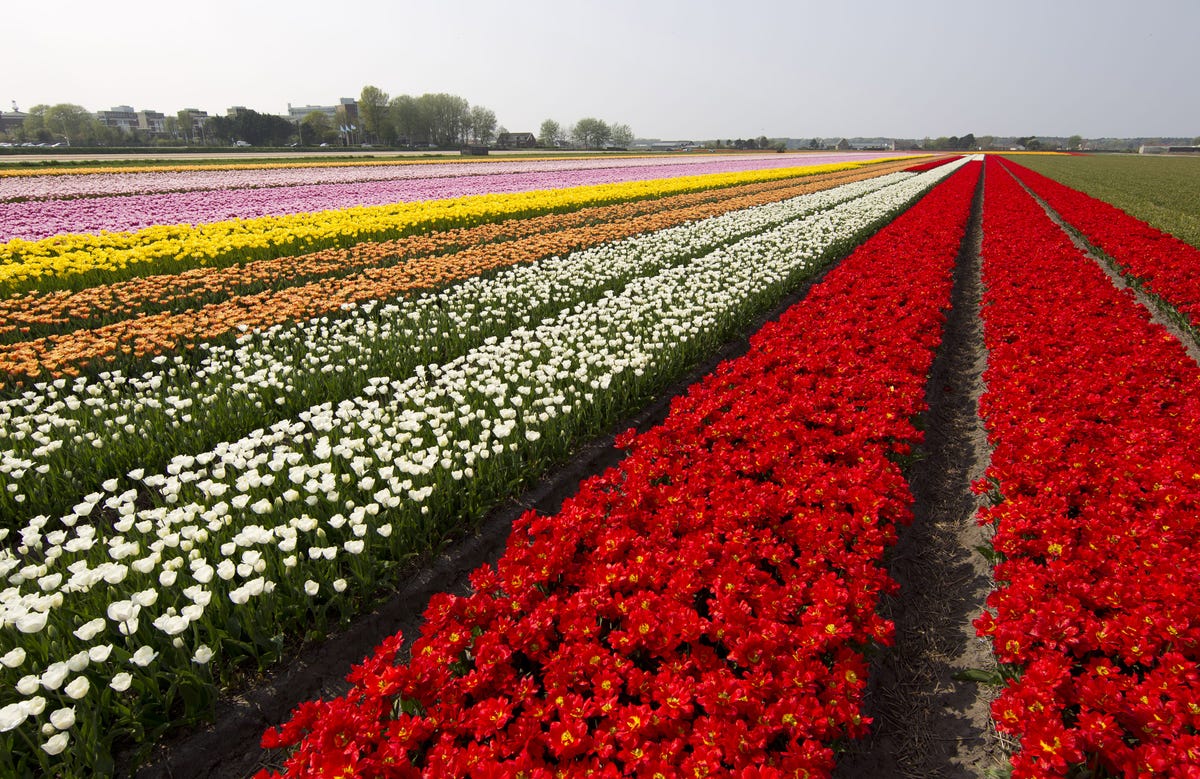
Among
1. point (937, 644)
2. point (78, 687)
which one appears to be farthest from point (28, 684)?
point (937, 644)

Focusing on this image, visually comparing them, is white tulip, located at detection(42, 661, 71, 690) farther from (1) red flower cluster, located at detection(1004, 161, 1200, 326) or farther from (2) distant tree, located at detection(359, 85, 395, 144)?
(2) distant tree, located at detection(359, 85, 395, 144)

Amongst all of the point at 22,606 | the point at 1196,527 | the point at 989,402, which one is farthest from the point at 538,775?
the point at 989,402

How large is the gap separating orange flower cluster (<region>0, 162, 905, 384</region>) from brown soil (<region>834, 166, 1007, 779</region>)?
8545mm

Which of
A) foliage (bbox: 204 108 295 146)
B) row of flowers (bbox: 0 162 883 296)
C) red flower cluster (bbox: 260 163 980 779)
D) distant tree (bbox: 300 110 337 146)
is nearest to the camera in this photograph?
red flower cluster (bbox: 260 163 980 779)

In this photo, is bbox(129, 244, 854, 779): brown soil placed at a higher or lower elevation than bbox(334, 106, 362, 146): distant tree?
lower

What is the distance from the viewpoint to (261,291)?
11.2 meters

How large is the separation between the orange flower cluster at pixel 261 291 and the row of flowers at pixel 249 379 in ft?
1.05

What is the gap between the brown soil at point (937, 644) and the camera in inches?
128

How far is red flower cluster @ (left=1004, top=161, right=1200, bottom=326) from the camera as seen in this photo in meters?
10.2

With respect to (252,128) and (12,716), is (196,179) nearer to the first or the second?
(12,716)

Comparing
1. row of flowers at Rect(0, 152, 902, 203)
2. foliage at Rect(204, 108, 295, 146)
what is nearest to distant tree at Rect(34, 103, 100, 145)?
foliage at Rect(204, 108, 295, 146)

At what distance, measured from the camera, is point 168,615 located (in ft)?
10.6

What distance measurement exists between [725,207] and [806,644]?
22842 millimetres

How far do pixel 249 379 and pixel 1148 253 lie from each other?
56.8 ft
